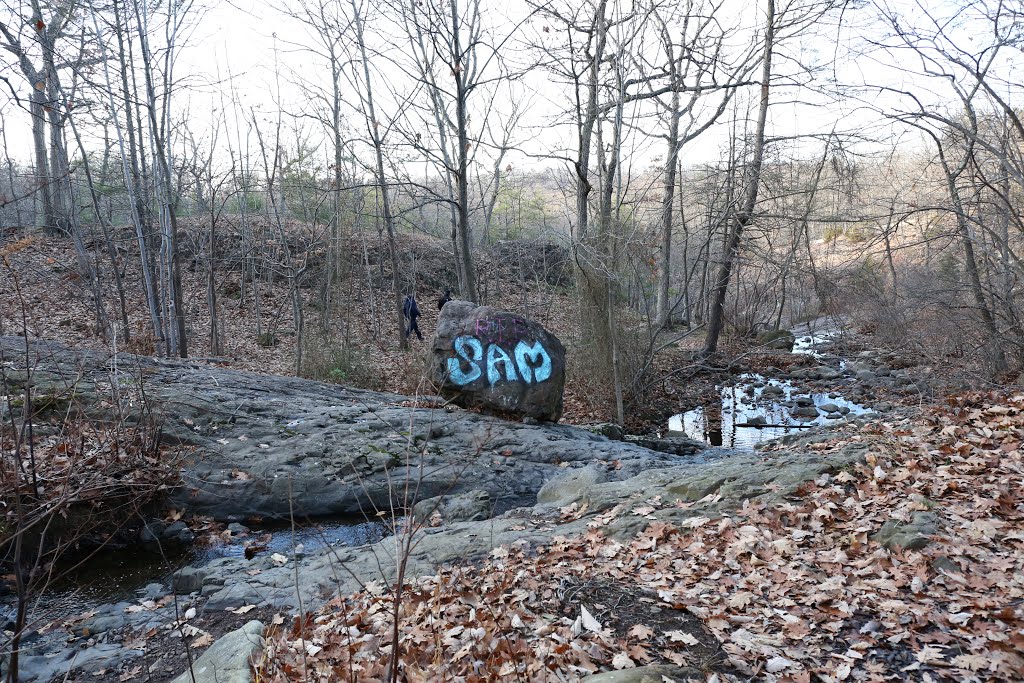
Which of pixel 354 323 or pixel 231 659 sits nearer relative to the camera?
pixel 231 659

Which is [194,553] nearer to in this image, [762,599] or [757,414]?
[762,599]

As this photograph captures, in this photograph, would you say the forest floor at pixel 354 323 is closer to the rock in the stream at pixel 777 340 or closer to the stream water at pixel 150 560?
the rock in the stream at pixel 777 340

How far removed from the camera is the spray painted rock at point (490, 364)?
10.6 meters

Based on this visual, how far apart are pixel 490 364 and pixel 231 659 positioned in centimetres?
724

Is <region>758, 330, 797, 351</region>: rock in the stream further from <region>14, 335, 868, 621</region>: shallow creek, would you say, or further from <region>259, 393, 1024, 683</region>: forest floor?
<region>259, 393, 1024, 683</region>: forest floor

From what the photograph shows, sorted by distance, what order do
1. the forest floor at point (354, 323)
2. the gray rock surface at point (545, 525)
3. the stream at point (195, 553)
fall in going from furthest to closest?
the forest floor at point (354, 323) → the stream at point (195, 553) → the gray rock surface at point (545, 525)

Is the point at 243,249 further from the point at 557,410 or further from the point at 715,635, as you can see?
the point at 715,635

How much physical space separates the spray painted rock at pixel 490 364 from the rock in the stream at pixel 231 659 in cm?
664

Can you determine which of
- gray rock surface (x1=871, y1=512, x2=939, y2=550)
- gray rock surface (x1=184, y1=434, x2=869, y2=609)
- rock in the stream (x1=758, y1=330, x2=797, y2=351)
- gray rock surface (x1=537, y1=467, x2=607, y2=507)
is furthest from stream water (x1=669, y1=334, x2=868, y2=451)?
gray rock surface (x1=871, y1=512, x2=939, y2=550)

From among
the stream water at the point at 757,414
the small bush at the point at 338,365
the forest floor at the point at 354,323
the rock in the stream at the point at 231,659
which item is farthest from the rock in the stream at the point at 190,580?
the stream water at the point at 757,414

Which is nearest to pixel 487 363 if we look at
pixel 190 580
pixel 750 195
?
pixel 190 580

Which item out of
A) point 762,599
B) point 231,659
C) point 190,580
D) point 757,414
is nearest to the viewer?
point 231,659

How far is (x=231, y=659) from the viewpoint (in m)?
3.70

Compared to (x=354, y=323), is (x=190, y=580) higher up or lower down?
lower down
